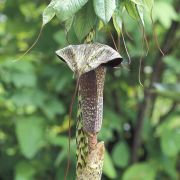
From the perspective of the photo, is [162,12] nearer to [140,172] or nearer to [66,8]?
[140,172]

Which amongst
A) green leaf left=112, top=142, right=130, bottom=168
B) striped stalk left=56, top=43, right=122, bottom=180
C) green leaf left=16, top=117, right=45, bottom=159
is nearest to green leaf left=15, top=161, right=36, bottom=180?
green leaf left=16, top=117, right=45, bottom=159

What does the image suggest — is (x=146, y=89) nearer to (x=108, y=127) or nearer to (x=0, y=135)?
(x=108, y=127)

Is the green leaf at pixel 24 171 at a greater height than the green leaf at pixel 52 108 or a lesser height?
lesser

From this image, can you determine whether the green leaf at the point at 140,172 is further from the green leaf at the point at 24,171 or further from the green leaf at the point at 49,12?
the green leaf at the point at 49,12

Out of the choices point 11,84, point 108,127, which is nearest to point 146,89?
point 108,127

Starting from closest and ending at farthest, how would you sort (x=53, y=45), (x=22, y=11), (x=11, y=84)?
1. (x=11, y=84)
2. (x=53, y=45)
3. (x=22, y=11)

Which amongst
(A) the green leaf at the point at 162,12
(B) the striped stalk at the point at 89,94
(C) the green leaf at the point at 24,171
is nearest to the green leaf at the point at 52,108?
(C) the green leaf at the point at 24,171

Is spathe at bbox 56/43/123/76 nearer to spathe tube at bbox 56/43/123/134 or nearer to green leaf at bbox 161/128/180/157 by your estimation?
spathe tube at bbox 56/43/123/134
